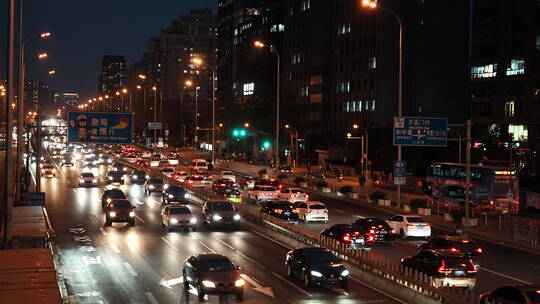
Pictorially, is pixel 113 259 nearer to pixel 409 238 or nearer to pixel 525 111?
pixel 409 238

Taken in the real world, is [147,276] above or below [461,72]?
below

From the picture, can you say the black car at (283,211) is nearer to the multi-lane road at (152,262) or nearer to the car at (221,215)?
the car at (221,215)

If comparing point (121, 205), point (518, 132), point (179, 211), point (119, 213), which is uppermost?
point (518, 132)

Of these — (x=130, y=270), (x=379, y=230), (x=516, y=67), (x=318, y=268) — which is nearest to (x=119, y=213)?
(x=130, y=270)

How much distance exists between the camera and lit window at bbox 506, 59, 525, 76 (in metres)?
98.3

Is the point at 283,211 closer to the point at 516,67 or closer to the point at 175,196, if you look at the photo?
the point at 175,196

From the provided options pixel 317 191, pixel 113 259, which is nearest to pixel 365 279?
pixel 113 259

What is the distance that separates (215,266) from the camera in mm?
22281

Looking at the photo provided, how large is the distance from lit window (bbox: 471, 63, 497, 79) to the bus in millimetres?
48220

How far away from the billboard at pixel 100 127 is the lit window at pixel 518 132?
68.4m

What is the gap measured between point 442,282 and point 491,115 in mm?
85757

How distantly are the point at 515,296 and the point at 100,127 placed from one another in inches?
1167

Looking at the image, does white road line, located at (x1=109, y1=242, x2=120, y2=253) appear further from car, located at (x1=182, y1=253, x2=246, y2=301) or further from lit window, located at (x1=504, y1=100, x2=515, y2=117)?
lit window, located at (x1=504, y1=100, x2=515, y2=117)

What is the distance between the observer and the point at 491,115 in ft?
341
